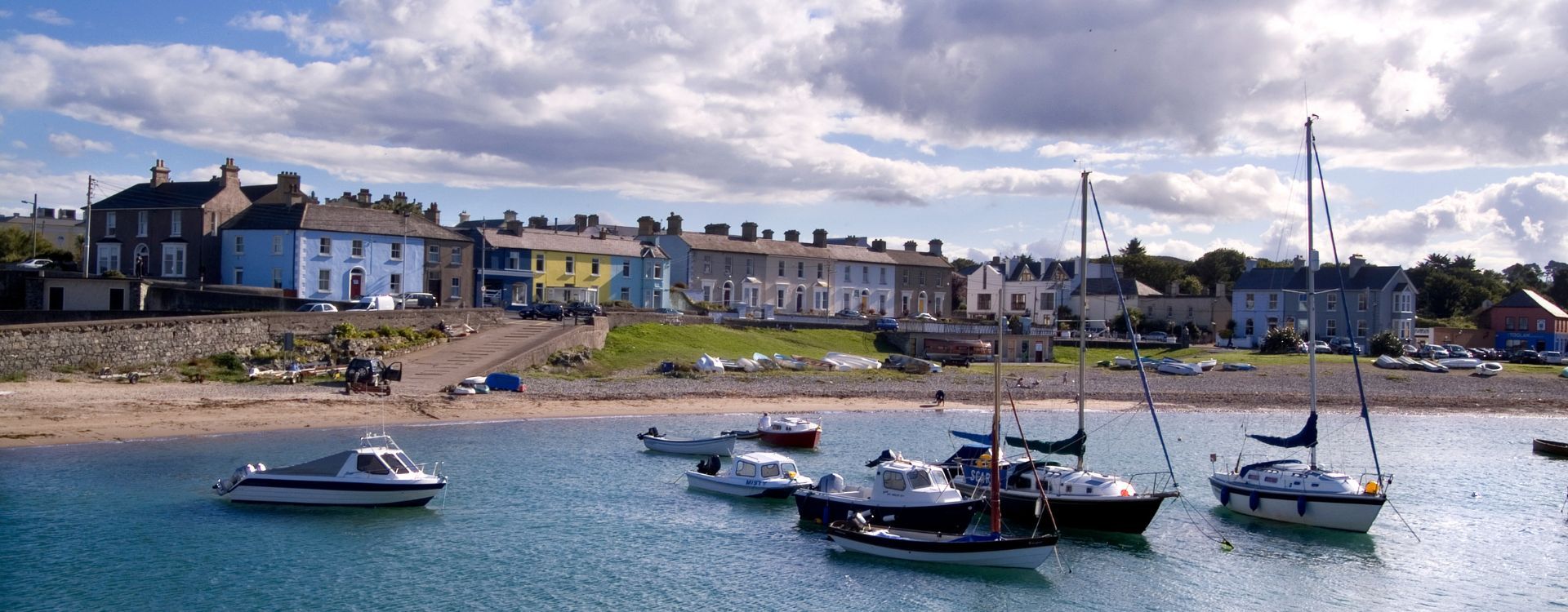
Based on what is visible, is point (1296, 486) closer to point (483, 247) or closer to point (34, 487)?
point (34, 487)

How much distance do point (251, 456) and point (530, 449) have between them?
29.5 ft

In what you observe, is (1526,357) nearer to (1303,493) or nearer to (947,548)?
(1303,493)

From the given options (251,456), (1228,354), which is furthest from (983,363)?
(251,456)

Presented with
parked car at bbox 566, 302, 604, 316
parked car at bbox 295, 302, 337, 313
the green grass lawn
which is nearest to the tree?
the green grass lawn

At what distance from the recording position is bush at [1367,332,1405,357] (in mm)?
88875

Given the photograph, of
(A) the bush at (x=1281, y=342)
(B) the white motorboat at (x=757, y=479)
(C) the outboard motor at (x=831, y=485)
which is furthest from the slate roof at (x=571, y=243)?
(C) the outboard motor at (x=831, y=485)

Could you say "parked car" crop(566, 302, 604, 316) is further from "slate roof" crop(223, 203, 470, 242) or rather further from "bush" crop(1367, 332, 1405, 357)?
"bush" crop(1367, 332, 1405, 357)

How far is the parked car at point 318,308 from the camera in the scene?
57.1 meters

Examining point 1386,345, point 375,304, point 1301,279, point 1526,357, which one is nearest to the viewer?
point 375,304

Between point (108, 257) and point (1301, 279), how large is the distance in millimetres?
92673

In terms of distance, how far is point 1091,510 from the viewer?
30375 millimetres

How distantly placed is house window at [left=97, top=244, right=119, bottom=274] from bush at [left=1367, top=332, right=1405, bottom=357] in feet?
293

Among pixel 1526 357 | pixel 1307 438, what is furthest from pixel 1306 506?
pixel 1526 357

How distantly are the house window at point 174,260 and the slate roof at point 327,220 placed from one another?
3.04 meters
